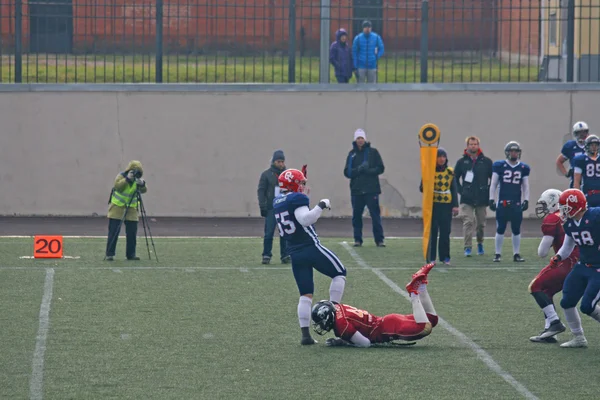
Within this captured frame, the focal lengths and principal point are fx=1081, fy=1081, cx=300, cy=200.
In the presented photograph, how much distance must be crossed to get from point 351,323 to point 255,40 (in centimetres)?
1388

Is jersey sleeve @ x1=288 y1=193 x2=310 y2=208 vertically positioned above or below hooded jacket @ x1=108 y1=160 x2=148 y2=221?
above

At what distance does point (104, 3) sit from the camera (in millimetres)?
22391

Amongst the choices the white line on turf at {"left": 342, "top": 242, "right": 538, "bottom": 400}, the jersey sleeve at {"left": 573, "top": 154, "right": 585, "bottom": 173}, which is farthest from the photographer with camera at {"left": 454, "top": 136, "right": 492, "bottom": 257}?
the white line on turf at {"left": 342, "top": 242, "right": 538, "bottom": 400}

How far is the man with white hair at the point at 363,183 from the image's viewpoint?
706 inches

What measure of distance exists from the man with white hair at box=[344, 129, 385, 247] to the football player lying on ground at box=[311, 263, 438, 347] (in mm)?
7741

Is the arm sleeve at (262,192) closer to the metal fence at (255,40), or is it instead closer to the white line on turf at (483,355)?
the white line on turf at (483,355)

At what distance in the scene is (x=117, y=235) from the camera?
16.1 meters

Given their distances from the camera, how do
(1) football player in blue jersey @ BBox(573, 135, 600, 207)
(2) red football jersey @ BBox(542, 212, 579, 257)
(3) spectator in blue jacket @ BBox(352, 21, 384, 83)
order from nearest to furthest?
(2) red football jersey @ BBox(542, 212, 579, 257)
(1) football player in blue jersey @ BBox(573, 135, 600, 207)
(3) spectator in blue jacket @ BBox(352, 21, 384, 83)

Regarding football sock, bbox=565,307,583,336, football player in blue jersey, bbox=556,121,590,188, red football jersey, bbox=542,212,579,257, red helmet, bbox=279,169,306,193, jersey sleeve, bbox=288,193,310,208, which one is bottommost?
football sock, bbox=565,307,583,336

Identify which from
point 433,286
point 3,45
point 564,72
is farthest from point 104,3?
point 433,286

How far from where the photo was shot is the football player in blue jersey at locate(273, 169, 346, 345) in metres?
10.3

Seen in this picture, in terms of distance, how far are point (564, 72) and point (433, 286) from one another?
10768mm

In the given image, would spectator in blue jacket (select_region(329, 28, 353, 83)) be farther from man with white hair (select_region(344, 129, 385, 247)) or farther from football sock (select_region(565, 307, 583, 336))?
football sock (select_region(565, 307, 583, 336))

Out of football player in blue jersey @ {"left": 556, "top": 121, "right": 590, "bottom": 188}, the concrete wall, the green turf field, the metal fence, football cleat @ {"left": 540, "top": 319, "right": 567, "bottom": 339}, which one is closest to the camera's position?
the green turf field
